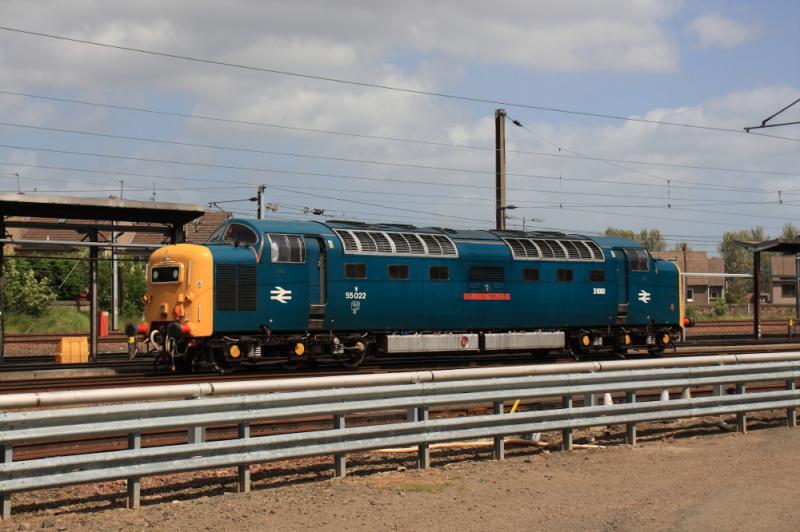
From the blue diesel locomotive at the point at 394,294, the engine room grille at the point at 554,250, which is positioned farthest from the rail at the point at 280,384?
the engine room grille at the point at 554,250

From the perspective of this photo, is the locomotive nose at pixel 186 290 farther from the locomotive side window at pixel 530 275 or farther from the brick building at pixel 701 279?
the brick building at pixel 701 279

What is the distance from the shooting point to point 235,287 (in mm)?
19453

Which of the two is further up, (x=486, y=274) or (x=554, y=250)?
(x=554, y=250)

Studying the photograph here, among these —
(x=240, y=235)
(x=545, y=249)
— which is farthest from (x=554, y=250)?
(x=240, y=235)

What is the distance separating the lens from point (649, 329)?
2639 cm

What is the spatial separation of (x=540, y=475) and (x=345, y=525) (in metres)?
2.76

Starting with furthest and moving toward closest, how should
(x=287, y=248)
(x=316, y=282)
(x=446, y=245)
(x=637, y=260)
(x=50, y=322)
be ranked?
(x=50, y=322)
(x=637, y=260)
(x=446, y=245)
(x=316, y=282)
(x=287, y=248)

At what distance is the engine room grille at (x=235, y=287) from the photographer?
19.3 m

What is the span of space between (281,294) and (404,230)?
396 centimetres

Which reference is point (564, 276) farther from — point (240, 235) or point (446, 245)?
point (240, 235)

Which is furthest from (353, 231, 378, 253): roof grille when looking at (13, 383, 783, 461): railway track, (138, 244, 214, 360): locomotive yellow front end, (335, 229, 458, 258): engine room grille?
(13, 383, 783, 461): railway track

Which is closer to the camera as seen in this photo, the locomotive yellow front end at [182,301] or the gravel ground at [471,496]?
the gravel ground at [471,496]

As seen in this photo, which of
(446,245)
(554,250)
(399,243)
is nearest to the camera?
(399,243)

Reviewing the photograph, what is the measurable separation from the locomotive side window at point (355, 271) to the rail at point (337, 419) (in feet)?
33.5
